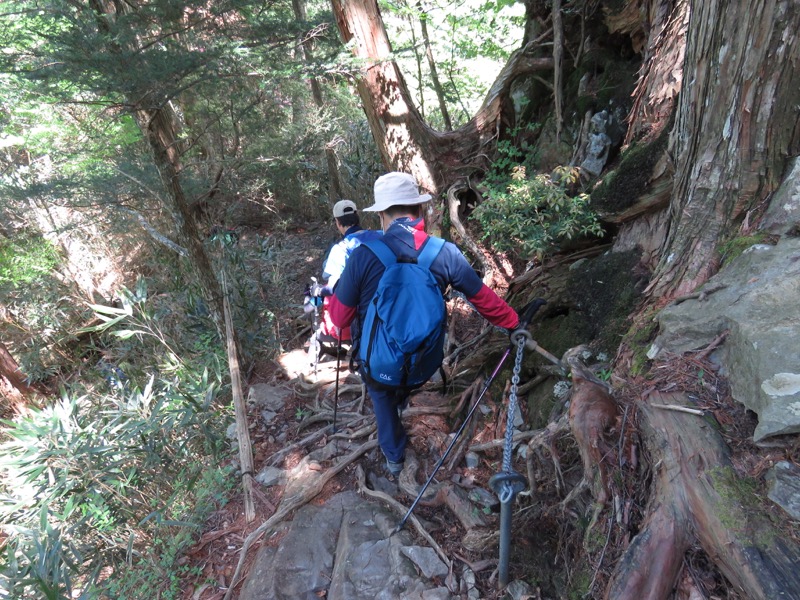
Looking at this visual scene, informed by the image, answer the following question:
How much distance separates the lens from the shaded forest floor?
159 cm

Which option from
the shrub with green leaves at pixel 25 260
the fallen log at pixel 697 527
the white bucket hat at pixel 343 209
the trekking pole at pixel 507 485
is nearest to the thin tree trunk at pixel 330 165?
the white bucket hat at pixel 343 209

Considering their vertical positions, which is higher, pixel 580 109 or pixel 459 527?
pixel 580 109

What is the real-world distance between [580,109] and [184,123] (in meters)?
7.55

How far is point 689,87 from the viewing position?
2.39 meters

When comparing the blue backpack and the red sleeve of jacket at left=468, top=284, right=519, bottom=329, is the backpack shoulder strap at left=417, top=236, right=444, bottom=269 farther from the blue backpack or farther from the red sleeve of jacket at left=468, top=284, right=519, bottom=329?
the red sleeve of jacket at left=468, top=284, right=519, bottom=329

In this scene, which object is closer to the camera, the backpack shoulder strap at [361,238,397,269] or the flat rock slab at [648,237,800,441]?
the flat rock slab at [648,237,800,441]

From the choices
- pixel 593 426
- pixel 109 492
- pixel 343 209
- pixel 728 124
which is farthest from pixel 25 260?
pixel 728 124

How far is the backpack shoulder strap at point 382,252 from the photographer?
254 centimetres

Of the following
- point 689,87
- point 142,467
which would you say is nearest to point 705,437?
point 689,87

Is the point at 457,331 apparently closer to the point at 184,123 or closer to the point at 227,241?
the point at 227,241

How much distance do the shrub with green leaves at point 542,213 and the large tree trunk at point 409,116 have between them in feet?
7.72

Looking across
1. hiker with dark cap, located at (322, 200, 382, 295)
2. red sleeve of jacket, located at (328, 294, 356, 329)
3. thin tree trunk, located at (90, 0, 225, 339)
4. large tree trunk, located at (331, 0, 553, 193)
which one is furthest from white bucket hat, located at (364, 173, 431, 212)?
thin tree trunk, located at (90, 0, 225, 339)

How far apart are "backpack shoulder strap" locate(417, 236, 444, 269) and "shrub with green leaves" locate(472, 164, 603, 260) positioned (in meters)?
1.41

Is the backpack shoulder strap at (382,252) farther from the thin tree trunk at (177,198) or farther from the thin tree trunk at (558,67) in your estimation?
the thin tree trunk at (558,67)
